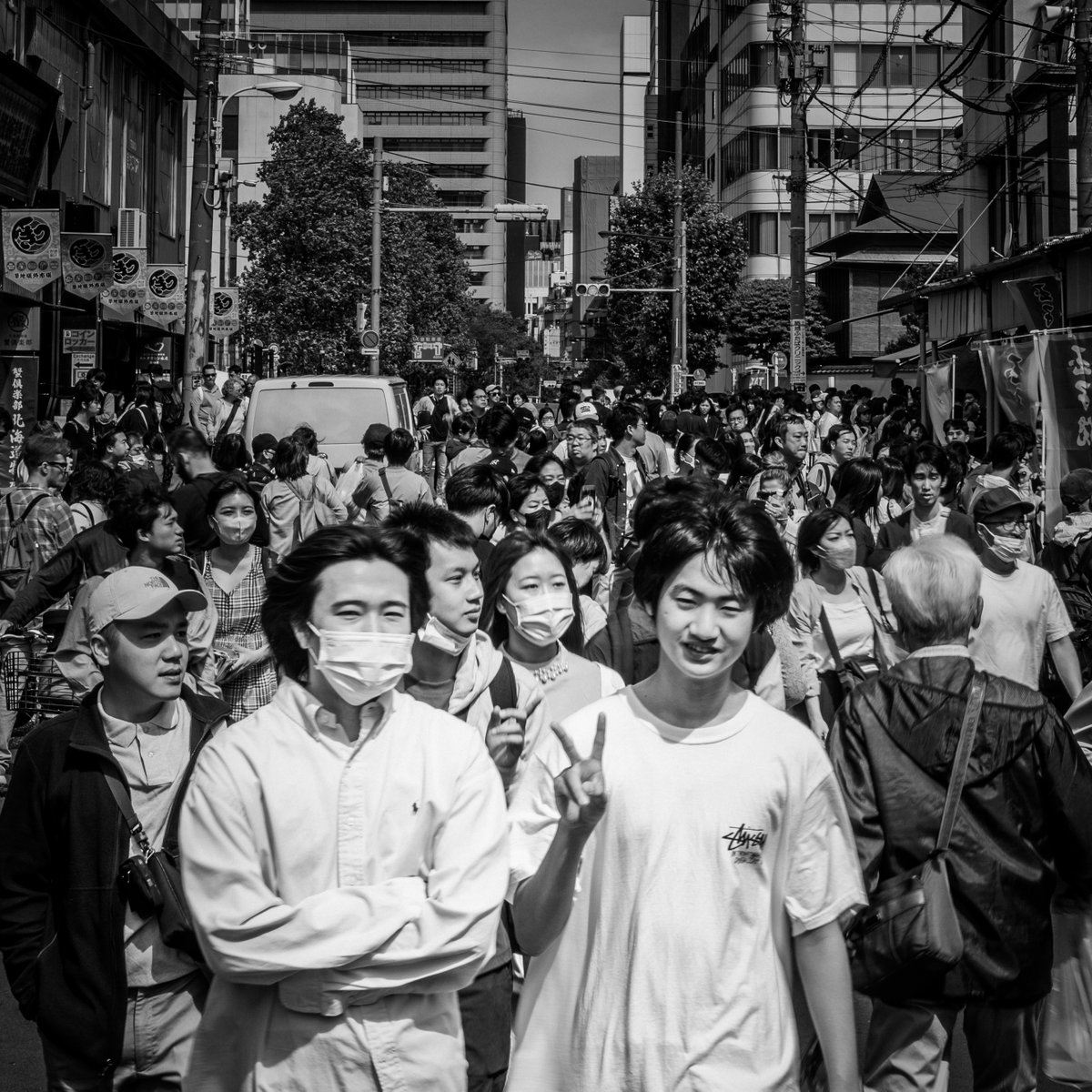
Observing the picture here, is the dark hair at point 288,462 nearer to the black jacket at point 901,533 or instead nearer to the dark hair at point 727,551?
the black jacket at point 901,533

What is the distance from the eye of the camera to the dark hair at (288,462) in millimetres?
10188

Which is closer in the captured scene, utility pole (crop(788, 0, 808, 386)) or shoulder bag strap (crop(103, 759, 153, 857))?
shoulder bag strap (crop(103, 759, 153, 857))

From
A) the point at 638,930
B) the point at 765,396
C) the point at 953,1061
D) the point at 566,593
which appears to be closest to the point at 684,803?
the point at 638,930

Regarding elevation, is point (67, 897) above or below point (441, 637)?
below

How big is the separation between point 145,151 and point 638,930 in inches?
1605

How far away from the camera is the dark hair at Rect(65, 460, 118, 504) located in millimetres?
9227

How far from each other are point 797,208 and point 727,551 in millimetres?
25591

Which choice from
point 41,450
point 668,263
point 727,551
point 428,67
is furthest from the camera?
point 428,67

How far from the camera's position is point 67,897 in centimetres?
367

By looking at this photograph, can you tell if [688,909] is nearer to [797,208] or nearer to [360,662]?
[360,662]

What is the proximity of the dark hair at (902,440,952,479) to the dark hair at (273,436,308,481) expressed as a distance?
12.3 ft

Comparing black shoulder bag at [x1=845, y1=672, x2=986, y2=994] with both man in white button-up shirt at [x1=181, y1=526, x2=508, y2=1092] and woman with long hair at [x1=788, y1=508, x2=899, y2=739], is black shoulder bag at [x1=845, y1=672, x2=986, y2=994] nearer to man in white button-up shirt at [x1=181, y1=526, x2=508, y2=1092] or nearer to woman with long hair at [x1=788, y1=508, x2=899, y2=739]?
man in white button-up shirt at [x1=181, y1=526, x2=508, y2=1092]

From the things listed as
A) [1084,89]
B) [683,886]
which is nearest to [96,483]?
[683,886]

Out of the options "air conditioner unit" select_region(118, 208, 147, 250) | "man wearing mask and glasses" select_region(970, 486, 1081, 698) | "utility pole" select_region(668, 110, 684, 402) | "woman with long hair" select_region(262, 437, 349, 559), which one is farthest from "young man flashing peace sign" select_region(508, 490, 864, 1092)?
"utility pole" select_region(668, 110, 684, 402)
